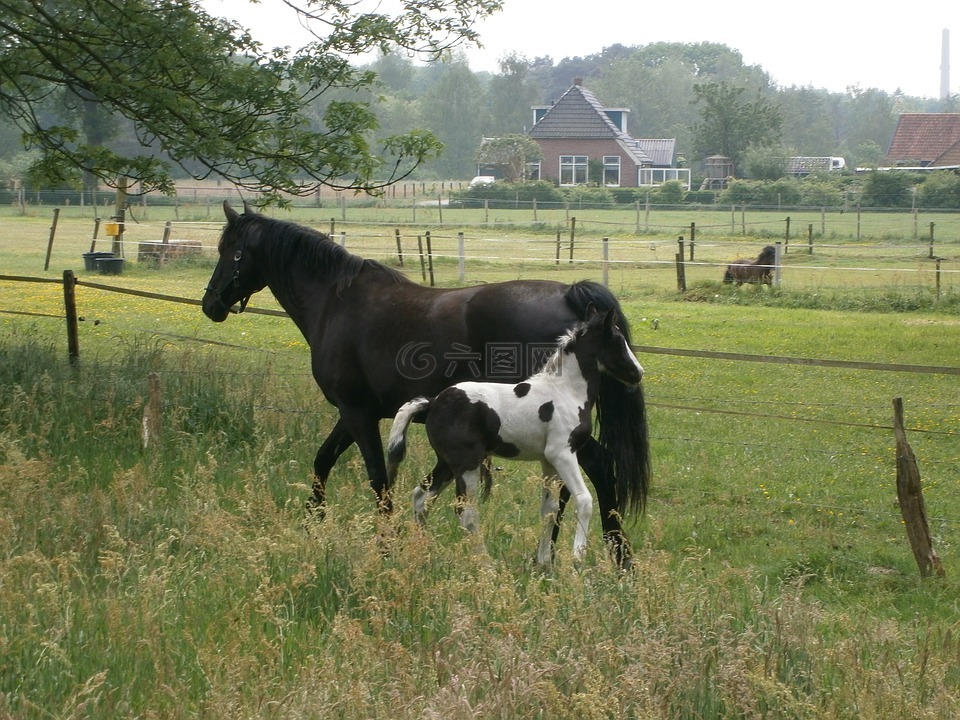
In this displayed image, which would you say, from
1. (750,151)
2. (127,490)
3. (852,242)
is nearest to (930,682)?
(127,490)

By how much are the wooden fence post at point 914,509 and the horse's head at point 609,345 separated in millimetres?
1603

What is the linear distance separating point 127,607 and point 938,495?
5828 mm

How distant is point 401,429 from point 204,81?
6.08 meters

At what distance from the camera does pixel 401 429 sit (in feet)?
19.0

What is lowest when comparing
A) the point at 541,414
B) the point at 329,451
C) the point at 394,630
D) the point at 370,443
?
the point at 394,630

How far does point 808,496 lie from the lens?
25.4 feet

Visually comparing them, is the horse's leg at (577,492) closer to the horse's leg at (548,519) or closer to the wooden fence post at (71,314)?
the horse's leg at (548,519)

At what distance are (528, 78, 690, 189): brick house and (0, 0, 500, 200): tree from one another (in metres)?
57.8

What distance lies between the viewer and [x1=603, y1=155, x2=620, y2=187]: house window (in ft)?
227

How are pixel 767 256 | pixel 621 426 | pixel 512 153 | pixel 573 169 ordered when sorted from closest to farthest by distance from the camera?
pixel 621 426, pixel 767 256, pixel 512 153, pixel 573 169

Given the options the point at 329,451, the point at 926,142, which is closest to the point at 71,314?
the point at 329,451

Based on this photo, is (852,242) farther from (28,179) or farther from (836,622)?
(836,622)

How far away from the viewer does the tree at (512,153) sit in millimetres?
65812

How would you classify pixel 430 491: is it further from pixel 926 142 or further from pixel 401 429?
pixel 926 142
